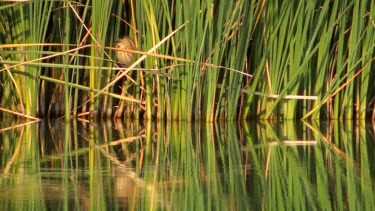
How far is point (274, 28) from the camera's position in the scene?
21.6 feet

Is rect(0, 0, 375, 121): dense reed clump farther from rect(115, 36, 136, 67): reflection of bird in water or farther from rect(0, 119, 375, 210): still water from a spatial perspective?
rect(0, 119, 375, 210): still water

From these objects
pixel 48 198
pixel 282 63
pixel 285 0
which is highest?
pixel 285 0

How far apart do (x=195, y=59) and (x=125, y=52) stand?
604 millimetres

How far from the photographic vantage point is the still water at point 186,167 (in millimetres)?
3238

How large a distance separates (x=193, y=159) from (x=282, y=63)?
2.33 m

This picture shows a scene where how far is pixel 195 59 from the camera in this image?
6293 millimetres

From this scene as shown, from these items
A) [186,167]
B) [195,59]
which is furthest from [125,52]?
[186,167]

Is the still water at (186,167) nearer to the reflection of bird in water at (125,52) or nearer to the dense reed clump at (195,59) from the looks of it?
the dense reed clump at (195,59)

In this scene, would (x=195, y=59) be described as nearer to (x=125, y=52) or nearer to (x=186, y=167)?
(x=125, y=52)

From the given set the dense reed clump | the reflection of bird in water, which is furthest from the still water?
the reflection of bird in water

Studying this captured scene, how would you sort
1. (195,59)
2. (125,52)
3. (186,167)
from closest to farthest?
(186,167) < (195,59) < (125,52)

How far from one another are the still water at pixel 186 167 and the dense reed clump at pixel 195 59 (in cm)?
38

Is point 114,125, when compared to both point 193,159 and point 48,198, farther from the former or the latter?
point 48,198

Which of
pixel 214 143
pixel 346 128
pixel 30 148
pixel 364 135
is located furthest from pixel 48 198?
pixel 346 128
